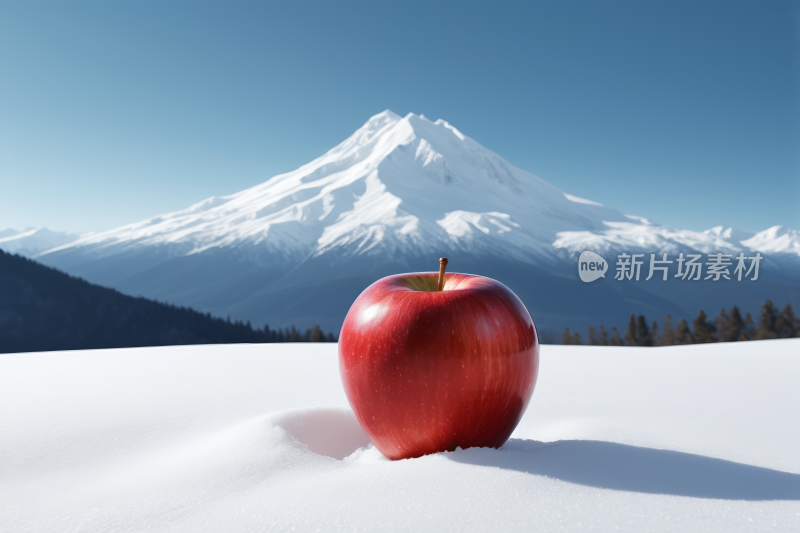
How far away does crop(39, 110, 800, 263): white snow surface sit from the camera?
14688 cm

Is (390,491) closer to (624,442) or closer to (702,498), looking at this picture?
(702,498)

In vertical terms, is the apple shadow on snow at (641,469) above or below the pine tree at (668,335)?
above

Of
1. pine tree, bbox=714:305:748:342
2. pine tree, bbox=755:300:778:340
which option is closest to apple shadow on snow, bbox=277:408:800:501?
pine tree, bbox=714:305:748:342

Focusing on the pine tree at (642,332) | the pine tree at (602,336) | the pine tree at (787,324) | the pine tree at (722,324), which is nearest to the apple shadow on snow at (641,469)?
the pine tree at (602,336)

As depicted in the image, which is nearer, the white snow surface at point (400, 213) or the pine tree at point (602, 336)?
the pine tree at point (602, 336)

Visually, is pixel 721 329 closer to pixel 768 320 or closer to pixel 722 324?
pixel 722 324

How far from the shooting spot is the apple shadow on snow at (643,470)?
179 centimetres

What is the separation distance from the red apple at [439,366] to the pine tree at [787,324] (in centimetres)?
1729

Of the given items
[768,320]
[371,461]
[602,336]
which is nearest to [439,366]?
[371,461]

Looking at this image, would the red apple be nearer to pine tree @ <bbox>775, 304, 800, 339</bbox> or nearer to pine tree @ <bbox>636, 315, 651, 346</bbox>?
pine tree @ <bbox>775, 304, 800, 339</bbox>

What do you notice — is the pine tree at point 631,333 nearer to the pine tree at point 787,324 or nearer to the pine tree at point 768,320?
the pine tree at point 768,320

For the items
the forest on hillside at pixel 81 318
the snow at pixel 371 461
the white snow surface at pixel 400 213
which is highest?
the white snow surface at pixel 400 213

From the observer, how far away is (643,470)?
1979mm

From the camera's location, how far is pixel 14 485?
2.13m
